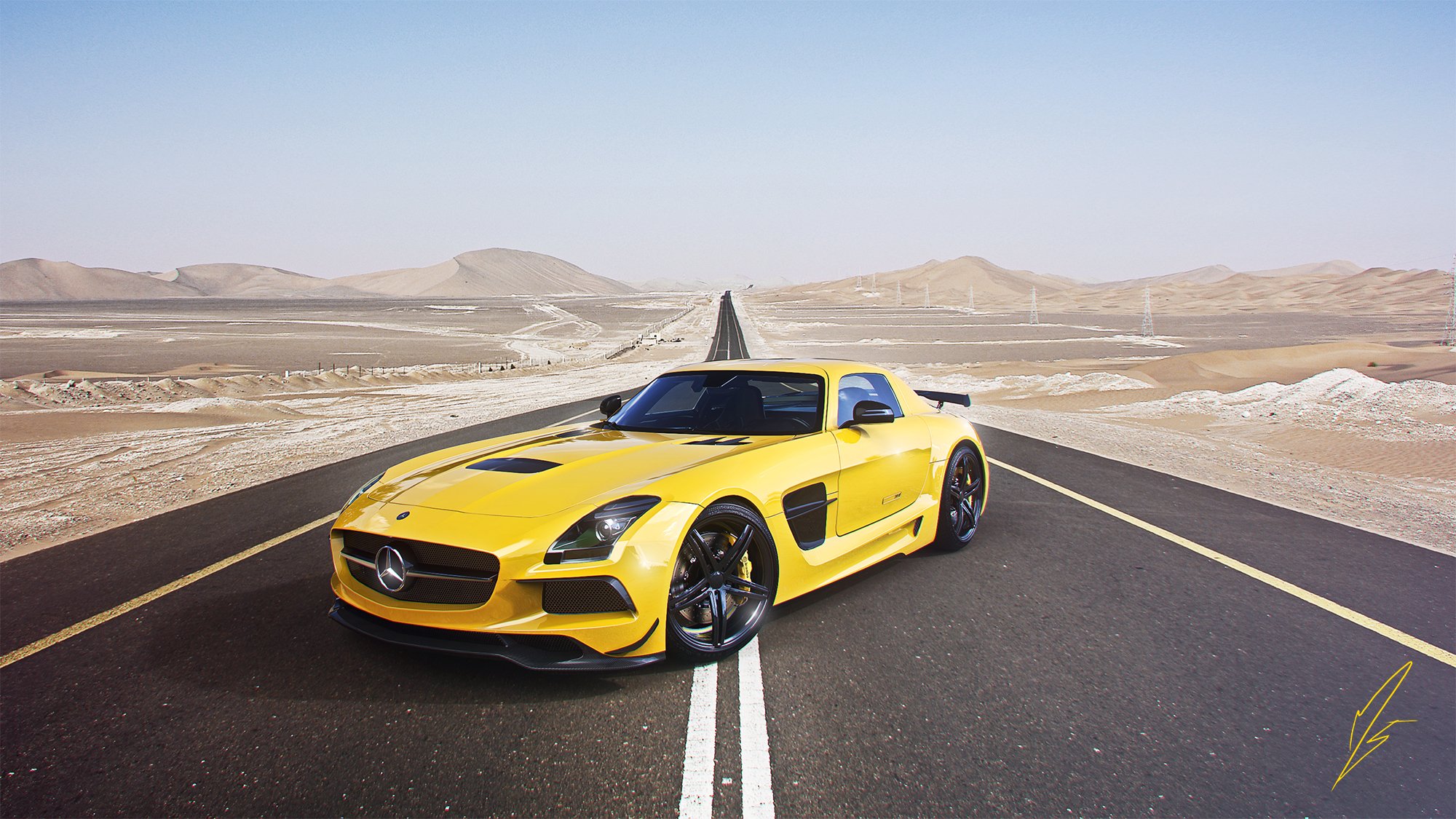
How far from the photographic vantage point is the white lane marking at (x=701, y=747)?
2.59 metres

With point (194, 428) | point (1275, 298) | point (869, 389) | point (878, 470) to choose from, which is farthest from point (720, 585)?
point (1275, 298)

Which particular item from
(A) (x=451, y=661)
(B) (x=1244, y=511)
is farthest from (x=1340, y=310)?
(A) (x=451, y=661)

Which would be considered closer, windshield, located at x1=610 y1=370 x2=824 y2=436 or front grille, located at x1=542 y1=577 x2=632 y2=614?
front grille, located at x1=542 y1=577 x2=632 y2=614

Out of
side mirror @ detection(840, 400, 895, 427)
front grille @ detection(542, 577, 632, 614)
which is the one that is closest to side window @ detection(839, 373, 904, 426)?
side mirror @ detection(840, 400, 895, 427)

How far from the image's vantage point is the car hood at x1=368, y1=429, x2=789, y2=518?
11.6 feet

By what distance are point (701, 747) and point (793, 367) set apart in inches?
109

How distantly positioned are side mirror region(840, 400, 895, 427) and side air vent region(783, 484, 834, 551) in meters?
0.58

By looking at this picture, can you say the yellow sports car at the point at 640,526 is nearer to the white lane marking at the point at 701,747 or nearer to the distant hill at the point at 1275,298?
the white lane marking at the point at 701,747

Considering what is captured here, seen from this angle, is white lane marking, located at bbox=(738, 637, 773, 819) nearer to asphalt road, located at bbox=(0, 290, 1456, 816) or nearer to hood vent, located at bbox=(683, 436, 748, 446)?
asphalt road, located at bbox=(0, 290, 1456, 816)

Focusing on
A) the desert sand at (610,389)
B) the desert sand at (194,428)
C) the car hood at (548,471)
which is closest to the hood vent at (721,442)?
the car hood at (548,471)

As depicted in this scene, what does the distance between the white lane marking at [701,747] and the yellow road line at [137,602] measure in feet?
10.3
